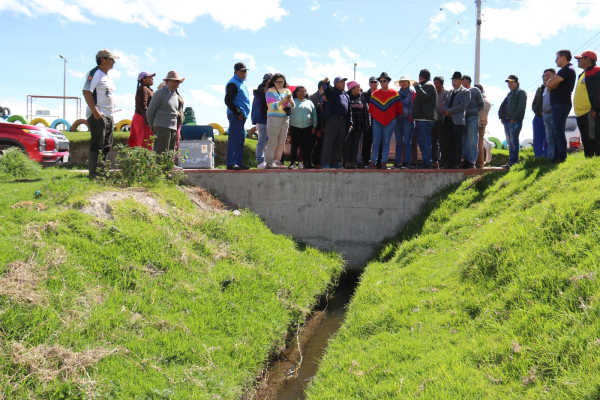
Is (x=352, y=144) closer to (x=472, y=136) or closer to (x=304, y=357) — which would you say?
(x=472, y=136)

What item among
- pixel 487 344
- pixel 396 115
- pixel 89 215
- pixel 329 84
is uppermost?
pixel 329 84

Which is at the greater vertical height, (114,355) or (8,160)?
(8,160)

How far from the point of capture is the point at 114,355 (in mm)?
4566

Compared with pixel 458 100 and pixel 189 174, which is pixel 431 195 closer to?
pixel 458 100

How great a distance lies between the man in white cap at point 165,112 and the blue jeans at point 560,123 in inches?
265

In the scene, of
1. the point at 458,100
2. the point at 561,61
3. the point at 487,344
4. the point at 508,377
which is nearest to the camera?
the point at 508,377

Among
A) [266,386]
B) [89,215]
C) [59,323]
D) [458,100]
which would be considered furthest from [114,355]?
[458,100]

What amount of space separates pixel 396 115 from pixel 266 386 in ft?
21.7

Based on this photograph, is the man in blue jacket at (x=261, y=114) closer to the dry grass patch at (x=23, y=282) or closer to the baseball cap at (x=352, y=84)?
the baseball cap at (x=352, y=84)

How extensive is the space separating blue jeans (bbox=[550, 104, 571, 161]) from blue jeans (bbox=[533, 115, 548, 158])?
1.43 m

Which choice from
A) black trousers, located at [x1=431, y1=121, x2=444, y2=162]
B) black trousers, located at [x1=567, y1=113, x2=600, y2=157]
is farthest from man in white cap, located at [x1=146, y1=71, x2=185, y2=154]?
black trousers, located at [x1=567, y1=113, x2=600, y2=157]

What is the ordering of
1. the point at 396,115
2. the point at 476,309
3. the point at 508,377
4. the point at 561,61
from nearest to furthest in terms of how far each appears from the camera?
the point at 508,377 → the point at 476,309 → the point at 561,61 → the point at 396,115

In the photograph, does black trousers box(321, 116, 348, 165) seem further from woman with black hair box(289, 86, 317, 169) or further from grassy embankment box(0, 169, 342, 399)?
grassy embankment box(0, 169, 342, 399)

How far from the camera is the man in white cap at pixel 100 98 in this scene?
826 centimetres
